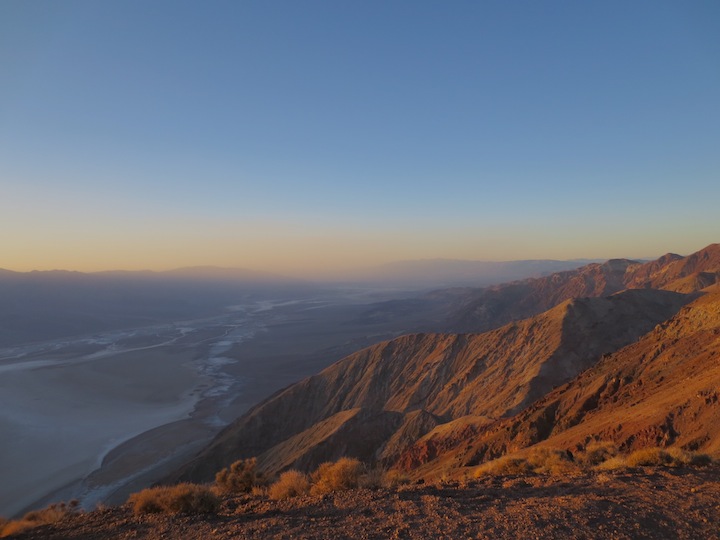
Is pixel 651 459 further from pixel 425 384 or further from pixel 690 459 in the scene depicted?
pixel 425 384

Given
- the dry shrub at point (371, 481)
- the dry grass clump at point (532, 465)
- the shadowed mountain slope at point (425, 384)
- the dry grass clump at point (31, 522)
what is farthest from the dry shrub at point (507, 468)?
the shadowed mountain slope at point (425, 384)

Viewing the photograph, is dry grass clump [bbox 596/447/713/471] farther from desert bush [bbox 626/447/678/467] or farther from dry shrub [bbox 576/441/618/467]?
dry shrub [bbox 576/441/618/467]

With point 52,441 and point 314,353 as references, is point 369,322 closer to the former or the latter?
point 314,353

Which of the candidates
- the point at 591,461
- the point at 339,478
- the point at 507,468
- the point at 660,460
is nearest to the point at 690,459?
the point at 660,460

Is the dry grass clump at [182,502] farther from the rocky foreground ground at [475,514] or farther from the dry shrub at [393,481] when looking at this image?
the dry shrub at [393,481]

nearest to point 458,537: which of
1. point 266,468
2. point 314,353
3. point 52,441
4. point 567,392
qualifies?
point 567,392

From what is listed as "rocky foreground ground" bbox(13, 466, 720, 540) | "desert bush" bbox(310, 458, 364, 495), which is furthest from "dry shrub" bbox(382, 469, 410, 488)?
"rocky foreground ground" bbox(13, 466, 720, 540)
